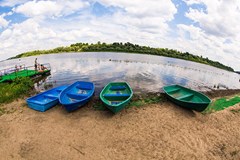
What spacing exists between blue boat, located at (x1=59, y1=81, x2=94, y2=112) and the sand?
68 cm

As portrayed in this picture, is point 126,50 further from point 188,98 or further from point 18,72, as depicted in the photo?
point 188,98

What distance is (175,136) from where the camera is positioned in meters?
10.4

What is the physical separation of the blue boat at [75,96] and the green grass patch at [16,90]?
4665mm

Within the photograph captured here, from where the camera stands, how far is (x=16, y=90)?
16281mm

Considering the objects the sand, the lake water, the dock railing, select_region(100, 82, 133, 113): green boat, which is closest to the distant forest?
the lake water

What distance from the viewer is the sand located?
8844 mm

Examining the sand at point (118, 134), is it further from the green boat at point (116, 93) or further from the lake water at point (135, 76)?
the lake water at point (135, 76)

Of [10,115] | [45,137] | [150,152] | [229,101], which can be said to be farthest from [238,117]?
[10,115]

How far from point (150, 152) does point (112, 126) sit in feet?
10.9

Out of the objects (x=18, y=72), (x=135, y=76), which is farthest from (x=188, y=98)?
(x=18, y=72)

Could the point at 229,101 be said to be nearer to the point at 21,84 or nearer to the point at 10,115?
the point at 10,115

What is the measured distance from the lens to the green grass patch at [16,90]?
14.9 meters

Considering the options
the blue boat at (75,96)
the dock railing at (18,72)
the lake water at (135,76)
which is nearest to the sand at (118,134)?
the blue boat at (75,96)

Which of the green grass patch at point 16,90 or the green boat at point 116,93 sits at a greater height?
the green boat at point 116,93
